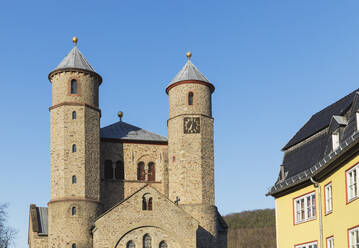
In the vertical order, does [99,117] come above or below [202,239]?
above

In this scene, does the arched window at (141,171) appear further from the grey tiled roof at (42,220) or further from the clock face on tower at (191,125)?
the grey tiled roof at (42,220)

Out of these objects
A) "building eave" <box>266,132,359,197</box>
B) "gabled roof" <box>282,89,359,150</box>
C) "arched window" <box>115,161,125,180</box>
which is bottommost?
"building eave" <box>266,132,359,197</box>

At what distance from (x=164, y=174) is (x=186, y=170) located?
12.6 feet

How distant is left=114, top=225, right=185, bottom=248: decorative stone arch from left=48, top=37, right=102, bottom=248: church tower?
2.98 metres

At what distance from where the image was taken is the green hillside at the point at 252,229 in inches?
5527

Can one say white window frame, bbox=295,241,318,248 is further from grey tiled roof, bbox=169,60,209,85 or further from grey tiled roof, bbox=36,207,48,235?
grey tiled roof, bbox=36,207,48,235

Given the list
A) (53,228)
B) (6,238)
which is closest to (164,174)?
(53,228)

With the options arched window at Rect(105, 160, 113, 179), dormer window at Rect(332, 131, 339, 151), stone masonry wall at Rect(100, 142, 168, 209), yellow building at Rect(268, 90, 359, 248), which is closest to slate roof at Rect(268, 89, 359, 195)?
yellow building at Rect(268, 90, 359, 248)

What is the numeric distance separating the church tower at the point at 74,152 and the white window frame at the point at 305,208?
71.9 feet

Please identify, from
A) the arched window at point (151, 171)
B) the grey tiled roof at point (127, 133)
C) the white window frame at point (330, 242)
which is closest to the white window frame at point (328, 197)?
the white window frame at point (330, 242)

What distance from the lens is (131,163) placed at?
55.3 meters

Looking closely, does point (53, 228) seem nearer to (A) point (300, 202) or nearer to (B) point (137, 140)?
(B) point (137, 140)

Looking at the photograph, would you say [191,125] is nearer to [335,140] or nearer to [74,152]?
[74,152]

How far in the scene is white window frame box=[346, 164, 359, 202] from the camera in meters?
22.8
